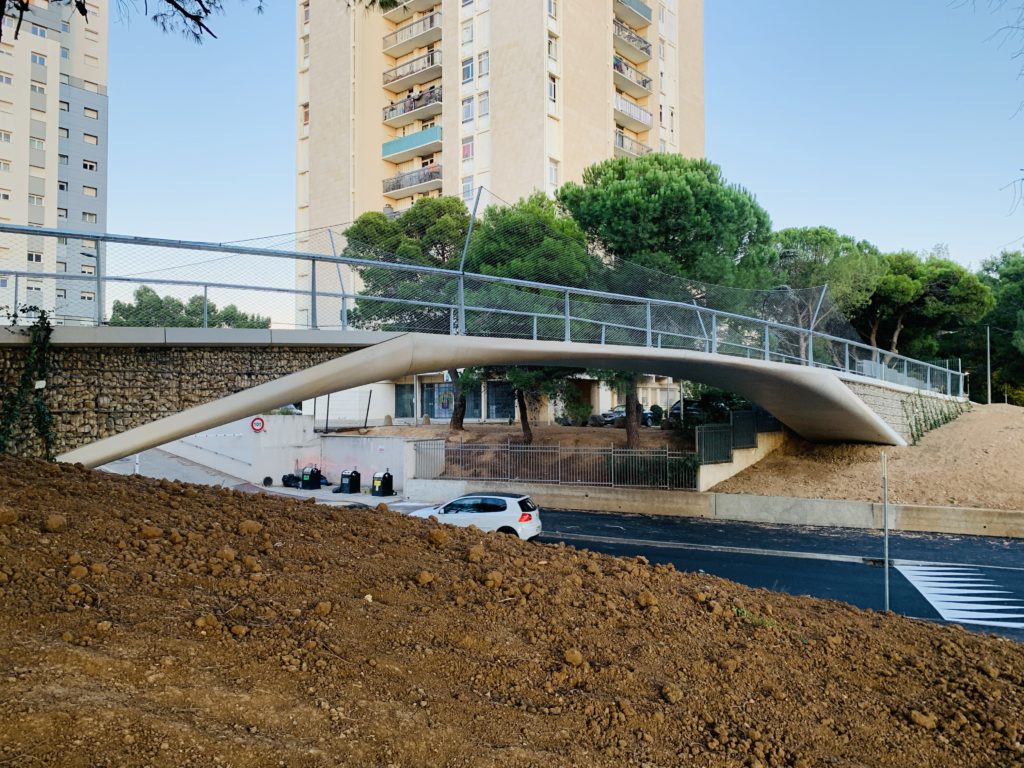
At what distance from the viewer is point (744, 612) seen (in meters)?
4.93


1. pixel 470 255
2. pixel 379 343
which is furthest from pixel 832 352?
pixel 379 343

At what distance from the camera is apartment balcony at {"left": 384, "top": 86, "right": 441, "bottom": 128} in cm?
4344

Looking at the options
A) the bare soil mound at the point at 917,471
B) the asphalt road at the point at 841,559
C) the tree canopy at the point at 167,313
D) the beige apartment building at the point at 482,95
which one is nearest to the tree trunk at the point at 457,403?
the asphalt road at the point at 841,559

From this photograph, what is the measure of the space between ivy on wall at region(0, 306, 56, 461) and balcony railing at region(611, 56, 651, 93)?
3954 centimetres

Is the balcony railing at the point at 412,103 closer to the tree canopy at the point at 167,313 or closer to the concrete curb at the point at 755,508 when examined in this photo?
the concrete curb at the point at 755,508

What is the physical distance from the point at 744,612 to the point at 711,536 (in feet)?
47.0

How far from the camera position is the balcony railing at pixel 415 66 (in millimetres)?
43625

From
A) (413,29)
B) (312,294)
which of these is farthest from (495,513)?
(413,29)

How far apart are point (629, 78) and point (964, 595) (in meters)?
39.1

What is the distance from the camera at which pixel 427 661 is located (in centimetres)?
374

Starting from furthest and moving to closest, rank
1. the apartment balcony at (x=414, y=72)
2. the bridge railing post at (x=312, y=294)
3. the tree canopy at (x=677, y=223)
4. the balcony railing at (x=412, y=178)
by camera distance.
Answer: the apartment balcony at (x=414, y=72)
the balcony railing at (x=412, y=178)
the tree canopy at (x=677, y=223)
the bridge railing post at (x=312, y=294)

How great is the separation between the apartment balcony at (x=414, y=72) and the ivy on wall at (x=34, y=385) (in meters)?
38.6

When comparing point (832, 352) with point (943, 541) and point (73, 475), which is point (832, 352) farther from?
point (73, 475)

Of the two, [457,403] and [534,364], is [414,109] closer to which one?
[457,403]
